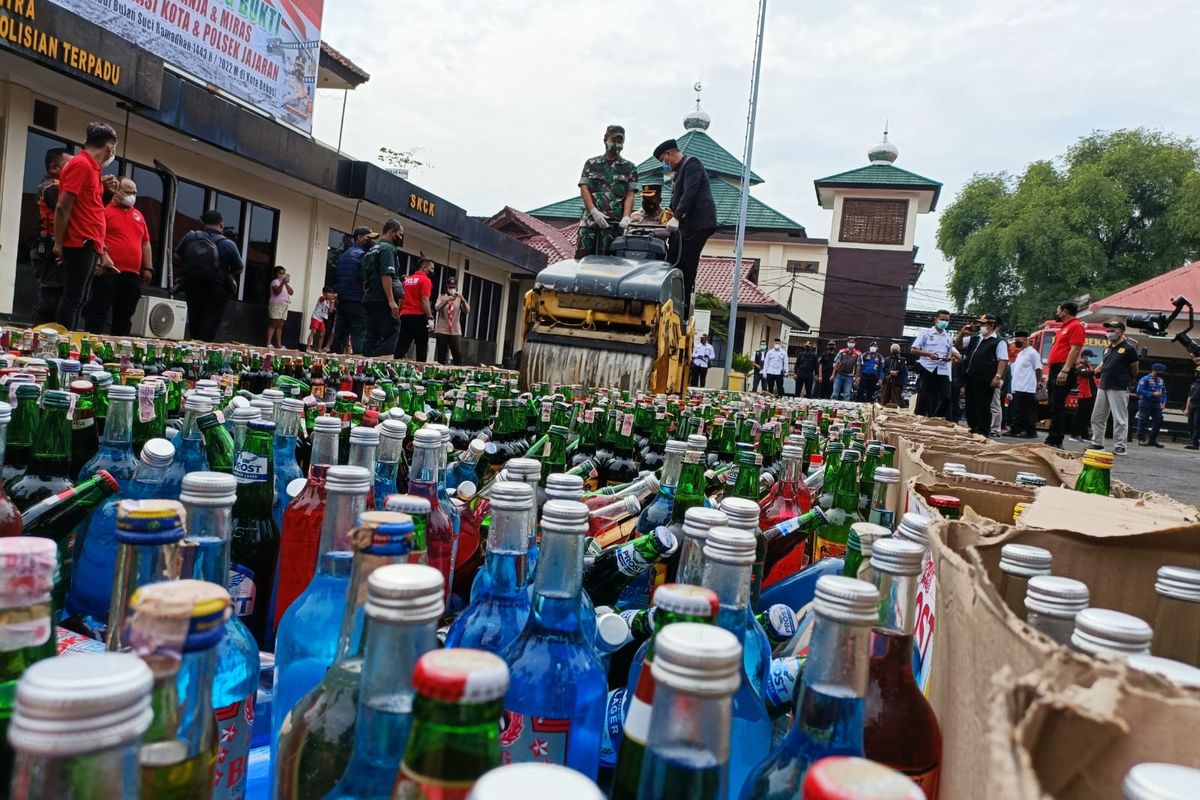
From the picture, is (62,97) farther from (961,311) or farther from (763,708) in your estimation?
(961,311)

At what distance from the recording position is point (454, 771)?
1.72 feet

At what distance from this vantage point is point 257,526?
1.59 m

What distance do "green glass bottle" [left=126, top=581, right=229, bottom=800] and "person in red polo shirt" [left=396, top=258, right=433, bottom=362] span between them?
8.79 m

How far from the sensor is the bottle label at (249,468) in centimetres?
158

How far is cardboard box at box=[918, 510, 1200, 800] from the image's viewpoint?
586 millimetres

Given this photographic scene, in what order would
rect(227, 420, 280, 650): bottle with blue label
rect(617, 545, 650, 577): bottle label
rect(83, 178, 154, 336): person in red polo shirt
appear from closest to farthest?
1. rect(617, 545, 650, 577): bottle label
2. rect(227, 420, 280, 650): bottle with blue label
3. rect(83, 178, 154, 336): person in red polo shirt

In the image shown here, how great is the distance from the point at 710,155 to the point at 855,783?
3895cm

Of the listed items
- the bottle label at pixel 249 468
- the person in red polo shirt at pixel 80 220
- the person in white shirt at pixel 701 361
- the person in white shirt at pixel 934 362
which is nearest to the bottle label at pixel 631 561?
the bottle label at pixel 249 468

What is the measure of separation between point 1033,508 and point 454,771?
4.06 feet

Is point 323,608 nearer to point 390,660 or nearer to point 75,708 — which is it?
point 390,660

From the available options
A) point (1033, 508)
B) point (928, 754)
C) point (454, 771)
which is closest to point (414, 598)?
point (454, 771)

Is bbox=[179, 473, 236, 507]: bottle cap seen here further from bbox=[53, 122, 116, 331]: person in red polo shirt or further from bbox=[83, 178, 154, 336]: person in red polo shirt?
bbox=[83, 178, 154, 336]: person in red polo shirt

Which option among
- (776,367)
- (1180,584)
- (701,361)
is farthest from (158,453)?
(776,367)

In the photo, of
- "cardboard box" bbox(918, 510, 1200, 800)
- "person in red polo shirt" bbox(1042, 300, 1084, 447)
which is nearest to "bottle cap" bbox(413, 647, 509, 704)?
"cardboard box" bbox(918, 510, 1200, 800)
